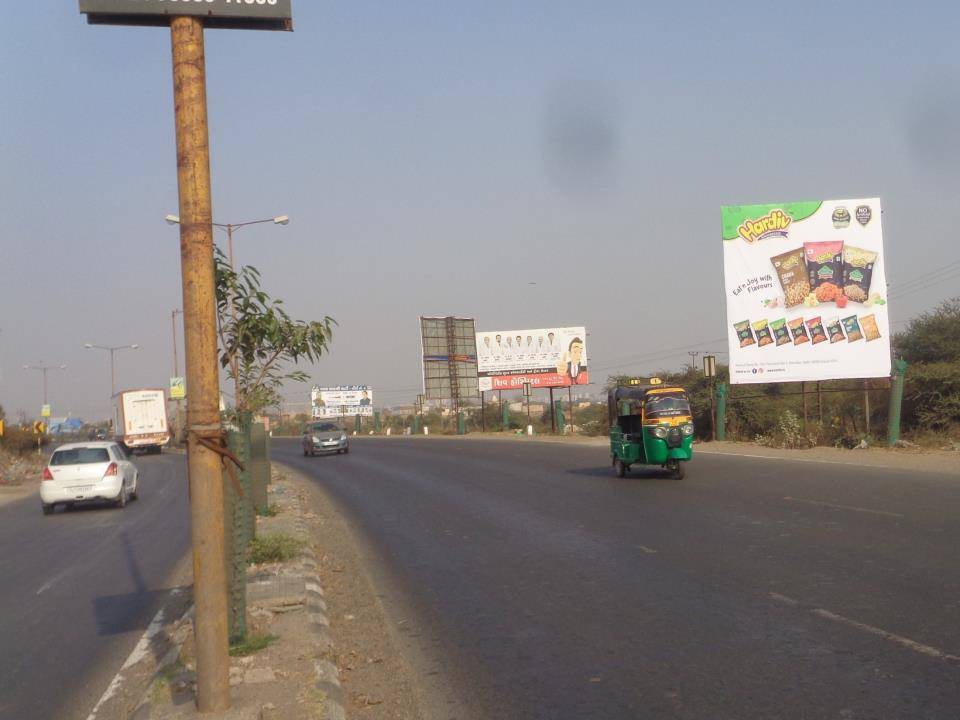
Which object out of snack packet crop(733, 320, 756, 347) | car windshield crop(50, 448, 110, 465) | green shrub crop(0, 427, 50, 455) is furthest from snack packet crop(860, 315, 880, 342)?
green shrub crop(0, 427, 50, 455)

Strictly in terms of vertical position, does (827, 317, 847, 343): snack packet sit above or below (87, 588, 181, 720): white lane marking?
above

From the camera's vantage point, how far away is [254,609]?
341 inches

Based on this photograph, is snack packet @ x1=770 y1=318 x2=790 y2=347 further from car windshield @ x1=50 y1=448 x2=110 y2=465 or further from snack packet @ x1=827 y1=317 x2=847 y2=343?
car windshield @ x1=50 y1=448 x2=110 y2=465

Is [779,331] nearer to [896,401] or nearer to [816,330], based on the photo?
[816,330]

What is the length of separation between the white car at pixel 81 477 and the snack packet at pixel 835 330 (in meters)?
21.4

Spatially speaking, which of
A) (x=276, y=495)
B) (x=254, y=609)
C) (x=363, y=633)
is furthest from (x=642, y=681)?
(x=276, y=495)

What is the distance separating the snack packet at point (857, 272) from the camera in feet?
99.3

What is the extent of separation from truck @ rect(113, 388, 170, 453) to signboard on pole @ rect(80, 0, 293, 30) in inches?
2066

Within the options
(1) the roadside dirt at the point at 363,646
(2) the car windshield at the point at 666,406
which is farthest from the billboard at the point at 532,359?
(1) the roadside dirt at the point at 363,646

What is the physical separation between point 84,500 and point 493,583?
15670 mm

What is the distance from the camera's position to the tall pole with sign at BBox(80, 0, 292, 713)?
205 inches

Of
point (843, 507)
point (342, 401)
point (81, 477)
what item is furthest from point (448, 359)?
point (843, 507)

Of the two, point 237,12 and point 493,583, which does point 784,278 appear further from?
point 237,12

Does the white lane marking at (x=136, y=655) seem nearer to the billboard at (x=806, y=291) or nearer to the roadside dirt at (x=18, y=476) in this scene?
the roadside dirt at (x=18, y=476)
